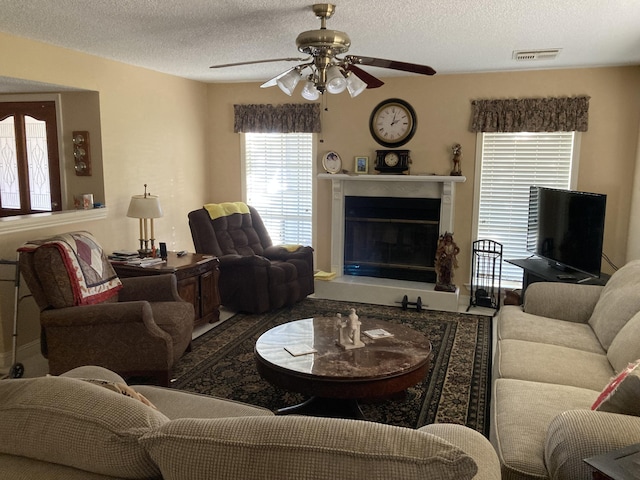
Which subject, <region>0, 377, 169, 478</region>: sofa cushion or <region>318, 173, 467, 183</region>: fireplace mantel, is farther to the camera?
<region>318, 173, 467, 183</region>: fireplace mantel

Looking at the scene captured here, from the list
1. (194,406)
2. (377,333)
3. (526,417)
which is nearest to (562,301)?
(377,333)

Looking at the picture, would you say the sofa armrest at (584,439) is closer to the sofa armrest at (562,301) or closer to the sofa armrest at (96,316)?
the sofa armrest at (562,301)

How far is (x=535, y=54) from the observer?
14.6ft

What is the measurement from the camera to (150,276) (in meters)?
4.10

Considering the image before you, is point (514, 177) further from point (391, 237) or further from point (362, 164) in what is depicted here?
point (362, 164)

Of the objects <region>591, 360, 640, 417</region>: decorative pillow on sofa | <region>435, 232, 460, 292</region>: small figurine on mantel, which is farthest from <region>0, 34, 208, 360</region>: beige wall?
<region>591, 360, 640, 417</region>: decorative pillow on sofa

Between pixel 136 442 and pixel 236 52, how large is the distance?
12.8ft

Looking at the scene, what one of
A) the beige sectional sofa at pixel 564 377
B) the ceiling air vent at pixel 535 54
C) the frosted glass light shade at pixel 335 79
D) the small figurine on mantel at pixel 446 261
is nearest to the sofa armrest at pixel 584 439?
the beige sectional sofa at pixel 564 377

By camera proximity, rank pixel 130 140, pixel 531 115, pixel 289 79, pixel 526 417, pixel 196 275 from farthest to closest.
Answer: pixel 531 115 → pixel 130 140 → pixel 196 275 → pixel 289 79 → pixel 526 417

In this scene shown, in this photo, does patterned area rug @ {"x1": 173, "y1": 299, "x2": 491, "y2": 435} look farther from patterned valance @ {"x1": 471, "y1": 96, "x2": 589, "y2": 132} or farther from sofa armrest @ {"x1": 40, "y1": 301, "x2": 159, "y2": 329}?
patterned valance @ {"x1": 471, "y1": 96, "x2": 589, "y2": 132}

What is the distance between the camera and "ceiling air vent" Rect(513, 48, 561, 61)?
4.35 m

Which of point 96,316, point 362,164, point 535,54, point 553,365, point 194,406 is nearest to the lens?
point 194,406

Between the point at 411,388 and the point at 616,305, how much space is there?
1375 millimetres

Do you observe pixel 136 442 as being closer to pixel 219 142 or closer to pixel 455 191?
pixel 455 191
